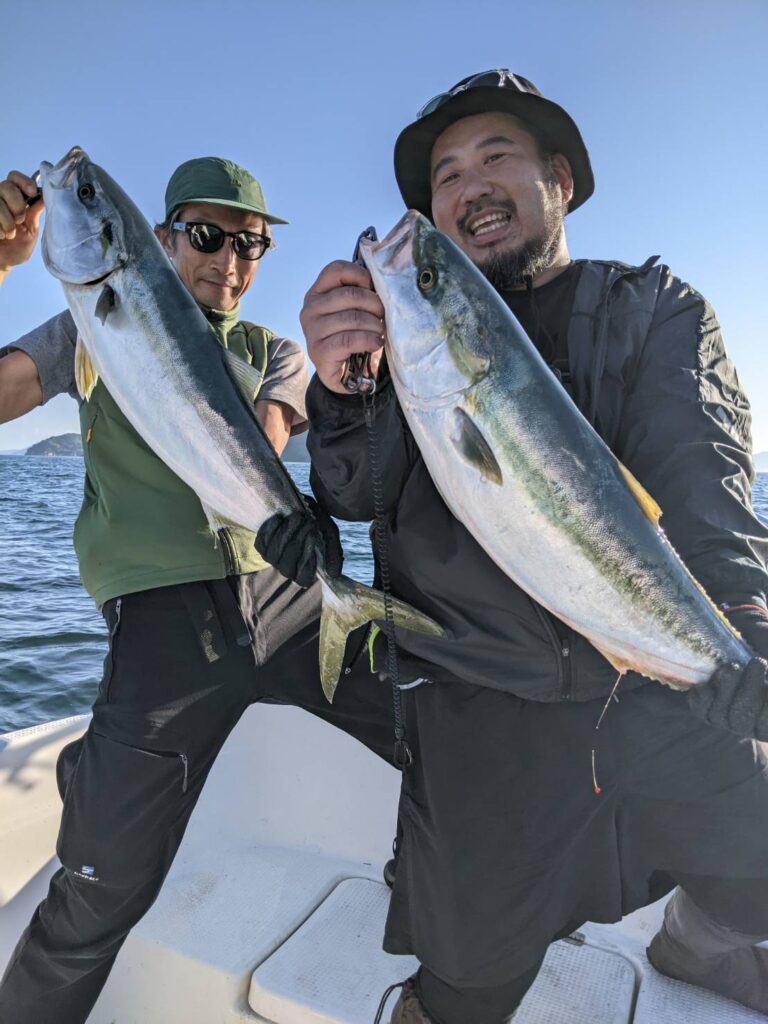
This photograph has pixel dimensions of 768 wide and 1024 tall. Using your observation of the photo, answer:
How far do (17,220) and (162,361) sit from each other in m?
0.87

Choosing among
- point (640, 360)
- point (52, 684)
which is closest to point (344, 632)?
point (640, 360)

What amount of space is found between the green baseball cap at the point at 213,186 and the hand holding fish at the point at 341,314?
1399 millimetres

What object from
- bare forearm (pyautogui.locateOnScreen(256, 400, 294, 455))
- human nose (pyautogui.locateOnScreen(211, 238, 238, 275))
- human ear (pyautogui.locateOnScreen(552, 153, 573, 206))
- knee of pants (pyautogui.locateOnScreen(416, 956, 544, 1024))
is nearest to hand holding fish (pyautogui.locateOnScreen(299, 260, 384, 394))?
bare forearm (pyautogui.locateOnScreen(256, 400, 294, 455))

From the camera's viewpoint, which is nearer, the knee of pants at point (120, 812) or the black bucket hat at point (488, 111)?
the knee of pants at point (120, 812)

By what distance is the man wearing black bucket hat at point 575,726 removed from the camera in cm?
265

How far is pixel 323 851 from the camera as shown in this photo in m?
4.18

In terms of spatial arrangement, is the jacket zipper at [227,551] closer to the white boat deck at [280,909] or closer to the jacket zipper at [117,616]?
the jacket zipper at [117,616]

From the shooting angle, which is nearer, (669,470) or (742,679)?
(742,679)

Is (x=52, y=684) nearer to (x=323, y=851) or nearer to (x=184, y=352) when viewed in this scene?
(x=323, y=851)

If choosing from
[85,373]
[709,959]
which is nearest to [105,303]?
[85,373]

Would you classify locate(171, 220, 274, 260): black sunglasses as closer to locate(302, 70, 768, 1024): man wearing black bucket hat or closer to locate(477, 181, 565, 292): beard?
locate(477, 181, 565, 292): beard

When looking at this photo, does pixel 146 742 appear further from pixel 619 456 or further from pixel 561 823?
pixel 619 456

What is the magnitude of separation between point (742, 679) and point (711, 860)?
0.93 meters

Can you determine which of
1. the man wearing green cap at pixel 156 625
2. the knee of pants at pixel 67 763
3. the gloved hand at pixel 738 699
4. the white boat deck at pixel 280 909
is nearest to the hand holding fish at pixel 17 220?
the man wearing green cap at pixel 156 625
